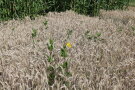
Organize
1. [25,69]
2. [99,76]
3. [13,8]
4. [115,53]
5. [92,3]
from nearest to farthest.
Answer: [99,76] < [25,69] < [115,53] < [13,8] < [92,3]

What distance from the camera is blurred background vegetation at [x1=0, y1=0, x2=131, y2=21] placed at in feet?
22.3

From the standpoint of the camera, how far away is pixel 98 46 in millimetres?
3285

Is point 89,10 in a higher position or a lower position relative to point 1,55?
lower

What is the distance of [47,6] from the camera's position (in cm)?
877

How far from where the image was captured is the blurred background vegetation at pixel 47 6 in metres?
6.81

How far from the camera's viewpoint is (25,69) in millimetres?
2402

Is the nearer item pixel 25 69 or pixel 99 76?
pixel 99 76

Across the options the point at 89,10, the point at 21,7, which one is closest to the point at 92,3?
the point at 89,10

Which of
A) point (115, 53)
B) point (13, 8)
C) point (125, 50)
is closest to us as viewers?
point (115, 53)

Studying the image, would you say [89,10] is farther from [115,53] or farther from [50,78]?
[50,78]

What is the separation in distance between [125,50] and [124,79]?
1.13m

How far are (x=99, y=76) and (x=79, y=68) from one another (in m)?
0.36

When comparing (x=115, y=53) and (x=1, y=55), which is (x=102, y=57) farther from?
(x=1, y=55)

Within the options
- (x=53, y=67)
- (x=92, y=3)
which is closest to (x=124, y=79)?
(x=53, y=67)
